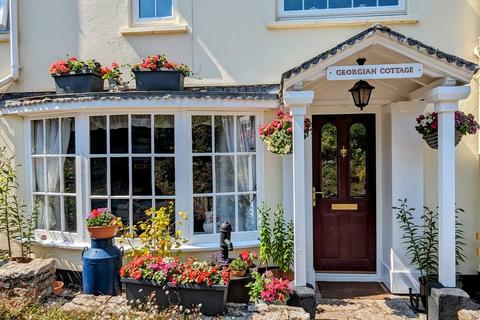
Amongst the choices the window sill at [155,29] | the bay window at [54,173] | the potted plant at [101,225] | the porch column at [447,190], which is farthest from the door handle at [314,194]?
the bay window at [54,173]

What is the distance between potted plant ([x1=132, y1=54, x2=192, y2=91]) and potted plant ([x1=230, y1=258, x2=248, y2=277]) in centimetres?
285

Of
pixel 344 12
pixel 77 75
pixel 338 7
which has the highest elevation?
pixel 338 7

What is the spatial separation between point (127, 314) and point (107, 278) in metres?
1.28

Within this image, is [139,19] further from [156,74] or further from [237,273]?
[237,273]

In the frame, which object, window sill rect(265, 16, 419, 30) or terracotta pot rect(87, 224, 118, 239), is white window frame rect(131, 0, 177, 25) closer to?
window sill rect(265, 16, 419, 30)

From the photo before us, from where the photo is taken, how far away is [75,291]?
657 centimetres

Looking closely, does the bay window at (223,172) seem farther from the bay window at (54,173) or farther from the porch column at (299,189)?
the bay window at (54,173)

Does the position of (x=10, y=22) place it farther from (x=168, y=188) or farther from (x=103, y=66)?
(x=168, y=188)

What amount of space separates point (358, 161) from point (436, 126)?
156cm

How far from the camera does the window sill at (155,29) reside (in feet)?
22.8

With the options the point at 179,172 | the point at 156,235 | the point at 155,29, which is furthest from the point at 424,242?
the point at 155,29

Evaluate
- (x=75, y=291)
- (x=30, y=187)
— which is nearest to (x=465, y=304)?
(x=75, y=291)

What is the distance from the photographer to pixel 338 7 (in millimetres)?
6945

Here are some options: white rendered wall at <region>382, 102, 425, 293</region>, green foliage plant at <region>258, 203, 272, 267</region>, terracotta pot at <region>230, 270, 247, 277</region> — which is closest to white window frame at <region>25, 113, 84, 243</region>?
terracotta pot at <region>230, 270, 247, 277</region>
